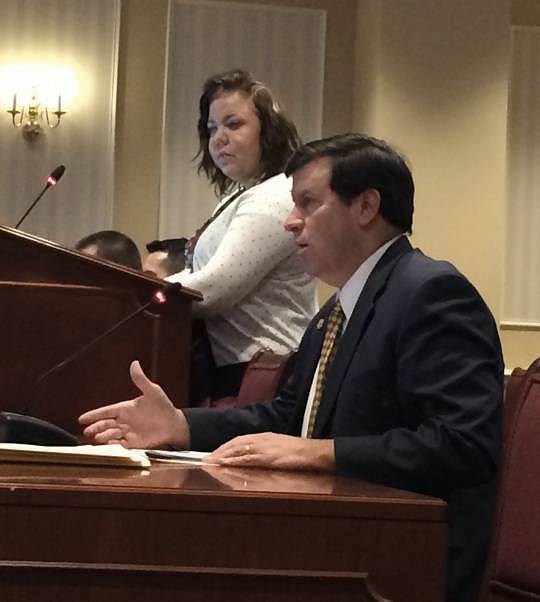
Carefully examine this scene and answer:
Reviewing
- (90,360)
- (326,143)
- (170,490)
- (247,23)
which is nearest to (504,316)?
(247,23)

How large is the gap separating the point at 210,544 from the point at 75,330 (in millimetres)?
1913

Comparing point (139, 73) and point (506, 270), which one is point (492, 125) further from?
point (139, 73)

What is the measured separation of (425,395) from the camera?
71.6 inches

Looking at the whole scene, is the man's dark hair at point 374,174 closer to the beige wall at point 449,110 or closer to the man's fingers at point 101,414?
the man's fingers at point 101,414

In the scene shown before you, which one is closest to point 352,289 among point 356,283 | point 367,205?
point 356,283

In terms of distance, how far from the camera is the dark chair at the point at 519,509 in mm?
1830

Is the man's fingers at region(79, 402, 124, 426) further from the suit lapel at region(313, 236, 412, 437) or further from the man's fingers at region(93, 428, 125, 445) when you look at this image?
the suit lapel at region(313, 236, 412, 437)

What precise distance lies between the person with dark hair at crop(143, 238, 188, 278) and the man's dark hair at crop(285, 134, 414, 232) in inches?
104

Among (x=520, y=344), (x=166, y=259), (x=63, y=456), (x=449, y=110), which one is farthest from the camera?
(x=520, y=344)

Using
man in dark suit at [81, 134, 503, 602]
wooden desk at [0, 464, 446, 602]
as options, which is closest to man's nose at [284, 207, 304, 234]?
man in dark suit at [81, 134, 503, 602]

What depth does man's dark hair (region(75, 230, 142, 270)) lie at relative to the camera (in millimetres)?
4672

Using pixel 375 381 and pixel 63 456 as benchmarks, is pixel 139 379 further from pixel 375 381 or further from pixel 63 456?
pixel 63 456

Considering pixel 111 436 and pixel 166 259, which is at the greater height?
pixel 166 259

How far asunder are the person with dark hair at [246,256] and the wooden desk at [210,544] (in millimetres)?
1947
